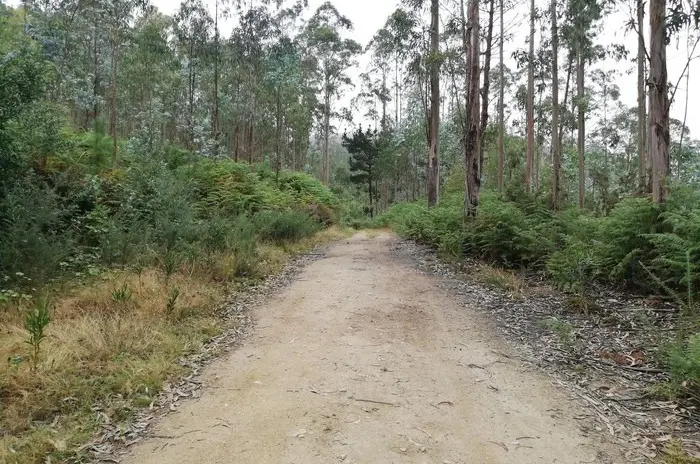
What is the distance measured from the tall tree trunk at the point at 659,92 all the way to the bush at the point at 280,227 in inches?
330

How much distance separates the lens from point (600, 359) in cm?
439

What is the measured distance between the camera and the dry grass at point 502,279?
6.96 meters

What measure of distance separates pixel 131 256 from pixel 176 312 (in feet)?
7.51

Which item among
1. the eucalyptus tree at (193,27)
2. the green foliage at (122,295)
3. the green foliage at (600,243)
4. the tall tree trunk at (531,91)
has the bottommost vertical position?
the green foliage at (122,295)

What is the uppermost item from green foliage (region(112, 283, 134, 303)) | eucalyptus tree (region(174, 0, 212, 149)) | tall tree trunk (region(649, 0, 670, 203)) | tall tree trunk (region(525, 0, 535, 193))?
eucalyptus tree (region(174, 0, 212, 149))

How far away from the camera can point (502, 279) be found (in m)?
7.37

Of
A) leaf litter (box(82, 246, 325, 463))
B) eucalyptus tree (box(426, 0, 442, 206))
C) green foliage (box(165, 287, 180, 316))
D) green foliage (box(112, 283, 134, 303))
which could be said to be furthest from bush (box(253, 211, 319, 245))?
eucalyptus tree (box(426, 0, 442, 206))

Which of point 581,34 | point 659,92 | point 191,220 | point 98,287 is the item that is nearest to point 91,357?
point 98,287

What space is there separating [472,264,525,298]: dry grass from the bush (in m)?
5.58

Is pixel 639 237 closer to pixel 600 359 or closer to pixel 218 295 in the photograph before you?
pixel 600 359

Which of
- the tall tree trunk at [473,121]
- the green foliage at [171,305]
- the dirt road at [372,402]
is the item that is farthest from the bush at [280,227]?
the dirt road at [372,402]

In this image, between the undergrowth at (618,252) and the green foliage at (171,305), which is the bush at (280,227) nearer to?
the undergrowth at (618,252)

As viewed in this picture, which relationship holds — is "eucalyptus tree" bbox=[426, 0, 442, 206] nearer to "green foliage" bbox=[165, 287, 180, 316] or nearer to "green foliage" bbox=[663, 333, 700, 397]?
"green foliage" bbox=[165, 287, 180, 316]

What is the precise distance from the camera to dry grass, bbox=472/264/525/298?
274 inches
